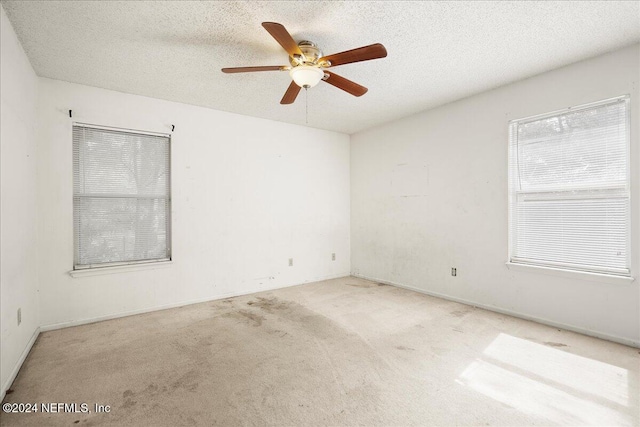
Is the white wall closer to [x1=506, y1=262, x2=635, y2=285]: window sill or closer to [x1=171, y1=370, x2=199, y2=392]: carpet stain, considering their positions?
[x1=506, y1=262, x2=635, y2=285]: window sill

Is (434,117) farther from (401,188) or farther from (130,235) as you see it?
(130,235)

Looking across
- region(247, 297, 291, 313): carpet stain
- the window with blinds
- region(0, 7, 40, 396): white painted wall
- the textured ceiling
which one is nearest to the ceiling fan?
the textured ceiling

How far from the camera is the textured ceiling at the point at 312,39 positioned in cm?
211

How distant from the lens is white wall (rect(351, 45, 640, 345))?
2707 mm

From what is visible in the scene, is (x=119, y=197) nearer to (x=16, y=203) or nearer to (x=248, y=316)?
(x=16, y=203)

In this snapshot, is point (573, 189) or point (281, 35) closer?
point (281, 35)

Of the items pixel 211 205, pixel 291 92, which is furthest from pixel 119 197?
pixel 291 92

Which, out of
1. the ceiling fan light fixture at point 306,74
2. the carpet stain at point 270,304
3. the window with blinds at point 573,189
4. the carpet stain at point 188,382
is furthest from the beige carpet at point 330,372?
the ceiling fan light fixture at point 306,74

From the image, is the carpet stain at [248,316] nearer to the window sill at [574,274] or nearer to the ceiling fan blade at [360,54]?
the ceiling fan blade at [360,54]

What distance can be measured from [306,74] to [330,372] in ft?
7.60

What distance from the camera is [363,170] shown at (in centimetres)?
538

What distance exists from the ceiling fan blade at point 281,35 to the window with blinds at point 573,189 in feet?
8.87

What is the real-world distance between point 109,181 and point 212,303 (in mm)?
1938

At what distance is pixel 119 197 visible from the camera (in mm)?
3447
